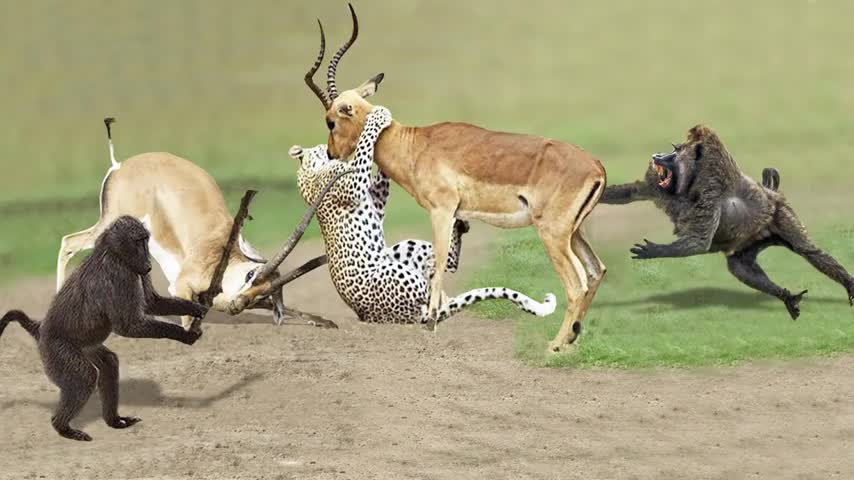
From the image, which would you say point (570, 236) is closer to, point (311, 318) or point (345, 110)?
point (345, 110)

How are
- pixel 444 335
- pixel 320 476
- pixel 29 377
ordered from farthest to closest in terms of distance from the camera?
1. pixel 444 335
2. pixel 29 377
3. pixel 320 476

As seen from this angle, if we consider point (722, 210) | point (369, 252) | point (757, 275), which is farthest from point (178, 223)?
point (757, 275)

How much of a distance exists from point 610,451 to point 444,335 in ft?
9.15

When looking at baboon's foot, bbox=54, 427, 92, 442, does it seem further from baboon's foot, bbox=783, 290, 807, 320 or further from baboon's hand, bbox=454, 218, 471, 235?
baboon's foot, bbox=783, 290, 807, 320

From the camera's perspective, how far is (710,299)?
1240 cm

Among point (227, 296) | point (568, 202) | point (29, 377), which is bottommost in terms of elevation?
point (29, 377)

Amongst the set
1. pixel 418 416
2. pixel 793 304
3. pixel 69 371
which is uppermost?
pixel 793 304

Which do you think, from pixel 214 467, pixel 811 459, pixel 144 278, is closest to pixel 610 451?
pixel 811 459

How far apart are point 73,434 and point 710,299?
577 centimetres

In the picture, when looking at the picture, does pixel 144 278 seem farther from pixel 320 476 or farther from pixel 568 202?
pixel 568 202

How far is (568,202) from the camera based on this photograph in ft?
32.8

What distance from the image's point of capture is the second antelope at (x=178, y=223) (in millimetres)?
11352

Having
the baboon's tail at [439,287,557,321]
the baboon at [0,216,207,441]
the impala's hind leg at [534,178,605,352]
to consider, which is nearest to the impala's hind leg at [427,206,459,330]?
the baboon's tail at [439,287,557,321]

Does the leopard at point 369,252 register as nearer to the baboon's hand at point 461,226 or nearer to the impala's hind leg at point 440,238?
the baboon's hand at point 461,226
